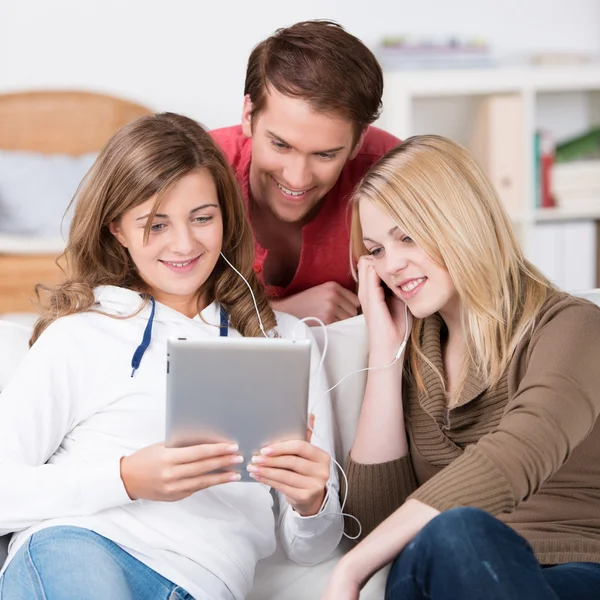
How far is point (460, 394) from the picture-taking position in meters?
1.48

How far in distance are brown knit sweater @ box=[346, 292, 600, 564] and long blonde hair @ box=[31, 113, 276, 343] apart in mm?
333

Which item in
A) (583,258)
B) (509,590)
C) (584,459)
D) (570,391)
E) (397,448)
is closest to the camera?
(509,590)

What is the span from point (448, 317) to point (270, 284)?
0.61 metres

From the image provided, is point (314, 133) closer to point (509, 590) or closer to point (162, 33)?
point (509, 590)

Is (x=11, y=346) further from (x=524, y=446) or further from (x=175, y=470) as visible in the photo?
(x=524, y=446)

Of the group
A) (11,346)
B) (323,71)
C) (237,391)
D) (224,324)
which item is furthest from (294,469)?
(323,71)

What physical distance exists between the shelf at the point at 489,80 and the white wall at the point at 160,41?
0.98 feet

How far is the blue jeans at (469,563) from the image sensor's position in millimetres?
1072

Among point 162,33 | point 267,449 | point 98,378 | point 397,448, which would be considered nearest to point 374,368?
point 397,448

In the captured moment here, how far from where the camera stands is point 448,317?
1.59 metres

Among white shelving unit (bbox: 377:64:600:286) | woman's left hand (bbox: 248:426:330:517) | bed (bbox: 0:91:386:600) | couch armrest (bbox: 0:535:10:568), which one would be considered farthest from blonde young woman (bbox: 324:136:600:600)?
white shelving unit (bbox: 377:64:600:286)

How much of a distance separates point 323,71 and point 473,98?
2.32 m

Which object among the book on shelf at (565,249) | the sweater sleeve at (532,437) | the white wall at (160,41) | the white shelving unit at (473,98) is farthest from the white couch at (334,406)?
the white wall at (160,41)

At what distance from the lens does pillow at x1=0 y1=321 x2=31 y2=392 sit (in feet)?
5.15
